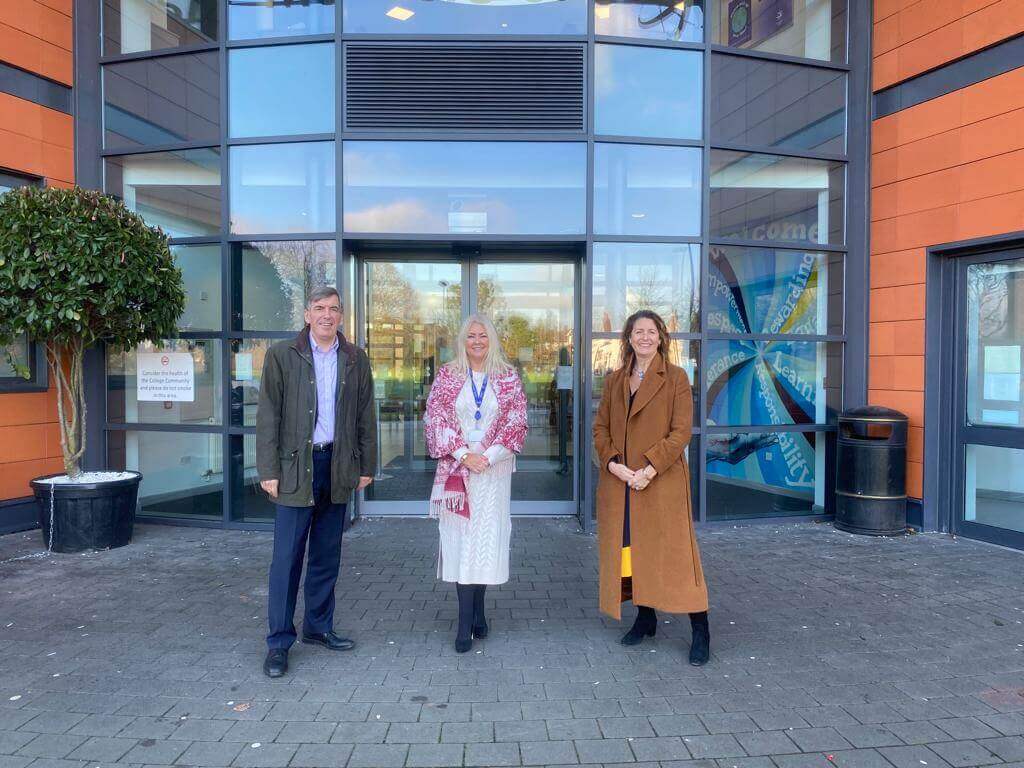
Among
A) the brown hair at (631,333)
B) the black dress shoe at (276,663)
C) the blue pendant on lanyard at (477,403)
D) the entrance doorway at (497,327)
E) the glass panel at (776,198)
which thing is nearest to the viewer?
the black dress shoe at (276,663)

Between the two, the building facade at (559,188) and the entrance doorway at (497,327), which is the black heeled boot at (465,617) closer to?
the building facade at (559,188)

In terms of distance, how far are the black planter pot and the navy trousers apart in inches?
112

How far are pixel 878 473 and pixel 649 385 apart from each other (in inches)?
148

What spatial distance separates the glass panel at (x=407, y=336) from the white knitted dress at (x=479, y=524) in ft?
10.7

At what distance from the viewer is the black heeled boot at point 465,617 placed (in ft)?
11.4

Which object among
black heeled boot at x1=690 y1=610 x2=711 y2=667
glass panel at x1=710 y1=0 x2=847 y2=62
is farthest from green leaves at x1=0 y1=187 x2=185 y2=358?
glass panel at x1=710 y1=0 x2=847 y2=62

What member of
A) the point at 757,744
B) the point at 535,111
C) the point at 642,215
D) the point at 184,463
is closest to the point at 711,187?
the point at 642,215

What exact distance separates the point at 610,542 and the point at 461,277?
400cm

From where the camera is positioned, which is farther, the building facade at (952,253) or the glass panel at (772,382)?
the glass panel at (772,382)

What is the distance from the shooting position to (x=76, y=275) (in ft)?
16.1

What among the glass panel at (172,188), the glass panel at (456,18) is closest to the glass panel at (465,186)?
the glass panel at (456,18)

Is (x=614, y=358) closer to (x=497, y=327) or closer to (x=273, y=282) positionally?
(x=497, y=327)

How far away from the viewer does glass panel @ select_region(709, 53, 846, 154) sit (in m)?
6.25

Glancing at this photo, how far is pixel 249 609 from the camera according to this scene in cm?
410
